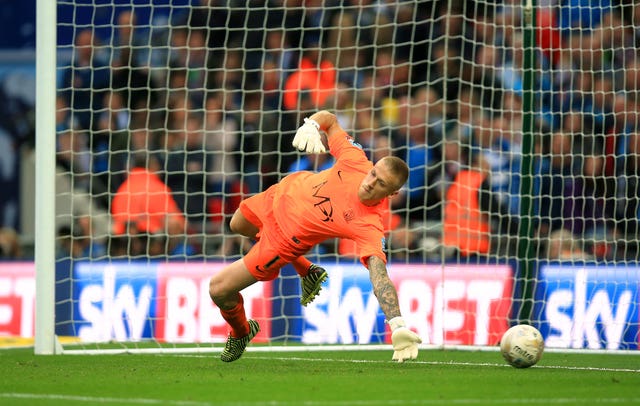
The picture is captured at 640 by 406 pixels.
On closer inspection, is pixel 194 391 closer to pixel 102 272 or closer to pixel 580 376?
pixel 580 376

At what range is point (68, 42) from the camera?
15.6 meters

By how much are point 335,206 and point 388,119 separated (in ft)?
18.5

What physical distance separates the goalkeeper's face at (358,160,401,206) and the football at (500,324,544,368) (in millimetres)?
1338

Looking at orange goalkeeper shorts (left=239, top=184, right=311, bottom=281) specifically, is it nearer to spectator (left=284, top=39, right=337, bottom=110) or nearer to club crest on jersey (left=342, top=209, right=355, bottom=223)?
club crest on jersey (left=342, top=209, right=355, bottom=223)

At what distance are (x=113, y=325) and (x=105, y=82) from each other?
144 inches

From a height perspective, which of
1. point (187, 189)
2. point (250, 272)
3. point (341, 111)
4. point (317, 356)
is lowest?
point (317, 356)

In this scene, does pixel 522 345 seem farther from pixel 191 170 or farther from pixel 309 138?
pixel 191 170

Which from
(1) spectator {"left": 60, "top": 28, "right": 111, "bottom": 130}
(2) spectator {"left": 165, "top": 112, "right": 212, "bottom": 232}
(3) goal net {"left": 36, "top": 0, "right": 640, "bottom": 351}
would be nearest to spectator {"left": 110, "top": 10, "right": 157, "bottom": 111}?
(3) goal net {"left": 36, "top": 0, "right": 640, "bottom": 351}

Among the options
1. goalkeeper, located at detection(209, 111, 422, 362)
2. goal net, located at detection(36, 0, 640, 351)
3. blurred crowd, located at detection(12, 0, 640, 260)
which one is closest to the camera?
goalkeeper, located at detection(209, 111, 422, 362)

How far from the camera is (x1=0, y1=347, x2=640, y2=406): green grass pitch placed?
270 inches

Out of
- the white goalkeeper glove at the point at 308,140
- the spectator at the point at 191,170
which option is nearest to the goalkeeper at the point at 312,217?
the white goalkeeper glove at the point at 308,140

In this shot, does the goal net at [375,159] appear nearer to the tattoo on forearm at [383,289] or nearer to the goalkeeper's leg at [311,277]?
the goalkeeper's leg at [311,277]

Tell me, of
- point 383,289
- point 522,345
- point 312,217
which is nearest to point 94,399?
point 383,289

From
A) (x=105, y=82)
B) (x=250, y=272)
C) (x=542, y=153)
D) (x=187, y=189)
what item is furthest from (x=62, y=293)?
(x=542, y=153)
